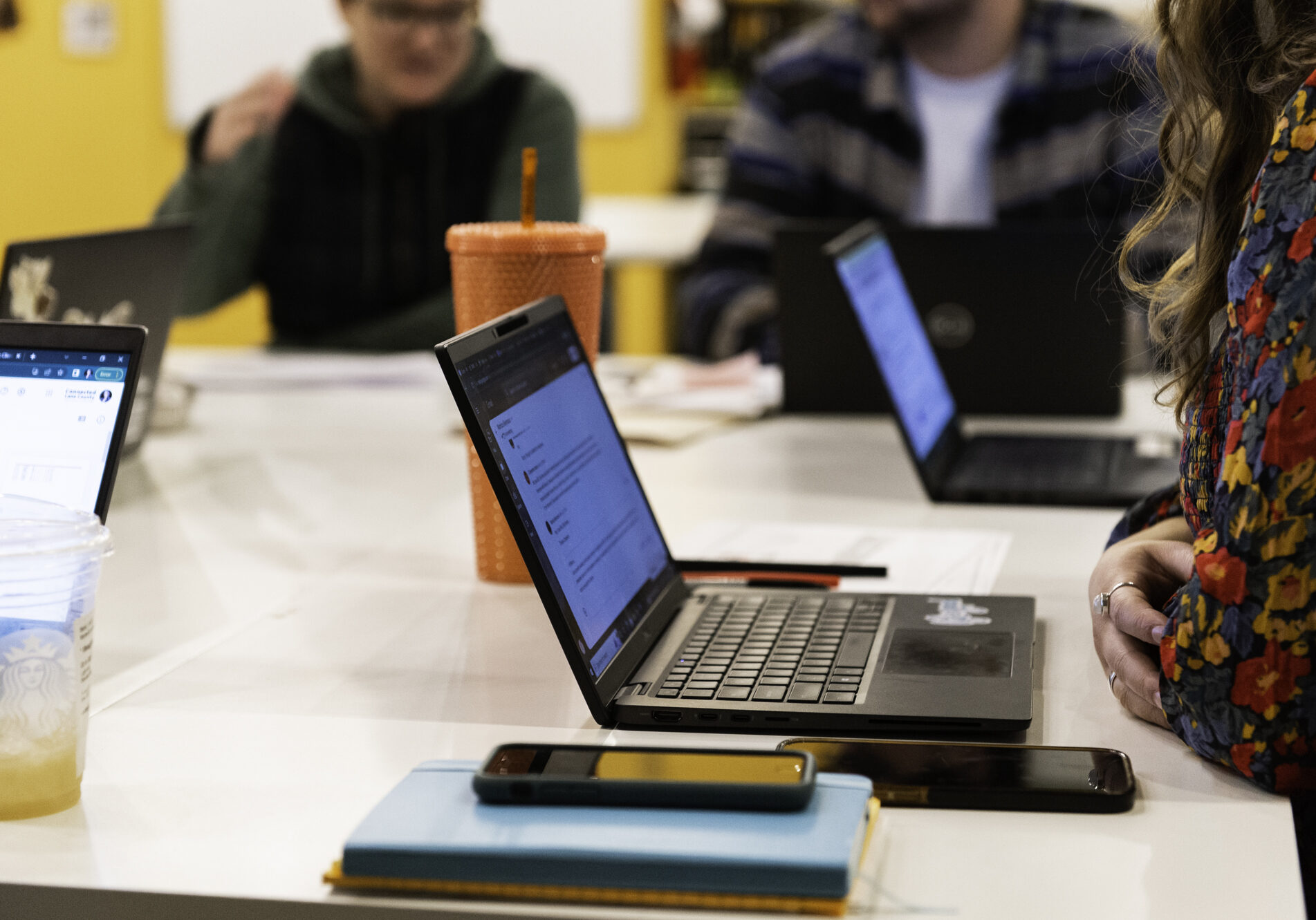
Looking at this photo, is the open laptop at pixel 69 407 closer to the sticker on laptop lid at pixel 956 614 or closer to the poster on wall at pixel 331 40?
the sticker on laptop lid at pixel 956 614

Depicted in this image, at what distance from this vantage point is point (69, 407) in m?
0.87

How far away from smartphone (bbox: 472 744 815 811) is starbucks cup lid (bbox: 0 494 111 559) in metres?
0.21

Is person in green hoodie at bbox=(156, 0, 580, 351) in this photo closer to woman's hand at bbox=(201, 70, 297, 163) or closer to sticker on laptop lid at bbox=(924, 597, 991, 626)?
woman's hand at bbox=(201, 70, 297, 163)

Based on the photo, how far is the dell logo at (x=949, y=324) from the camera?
1798mm

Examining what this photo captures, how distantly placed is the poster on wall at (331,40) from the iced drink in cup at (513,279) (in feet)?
13.6

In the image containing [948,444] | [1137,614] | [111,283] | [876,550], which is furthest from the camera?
[948,444]

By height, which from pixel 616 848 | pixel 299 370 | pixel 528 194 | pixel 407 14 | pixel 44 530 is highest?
pixel 407 14

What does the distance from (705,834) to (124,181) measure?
5019mm

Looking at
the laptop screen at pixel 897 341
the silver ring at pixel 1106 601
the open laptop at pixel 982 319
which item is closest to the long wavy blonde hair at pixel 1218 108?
the silver ring at pixel 1106 601

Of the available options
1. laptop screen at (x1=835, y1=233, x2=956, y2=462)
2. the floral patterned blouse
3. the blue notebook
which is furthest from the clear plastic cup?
laptop screen at (x1=835, y1=233, x2=956, y2=462)

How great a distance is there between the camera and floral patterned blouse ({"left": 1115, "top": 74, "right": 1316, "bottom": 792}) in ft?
2.21

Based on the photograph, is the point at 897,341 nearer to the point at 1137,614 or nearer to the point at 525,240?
the point at 525,240

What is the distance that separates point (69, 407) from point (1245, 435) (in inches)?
26.1

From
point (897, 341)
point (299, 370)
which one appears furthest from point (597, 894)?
point (299, 370)
